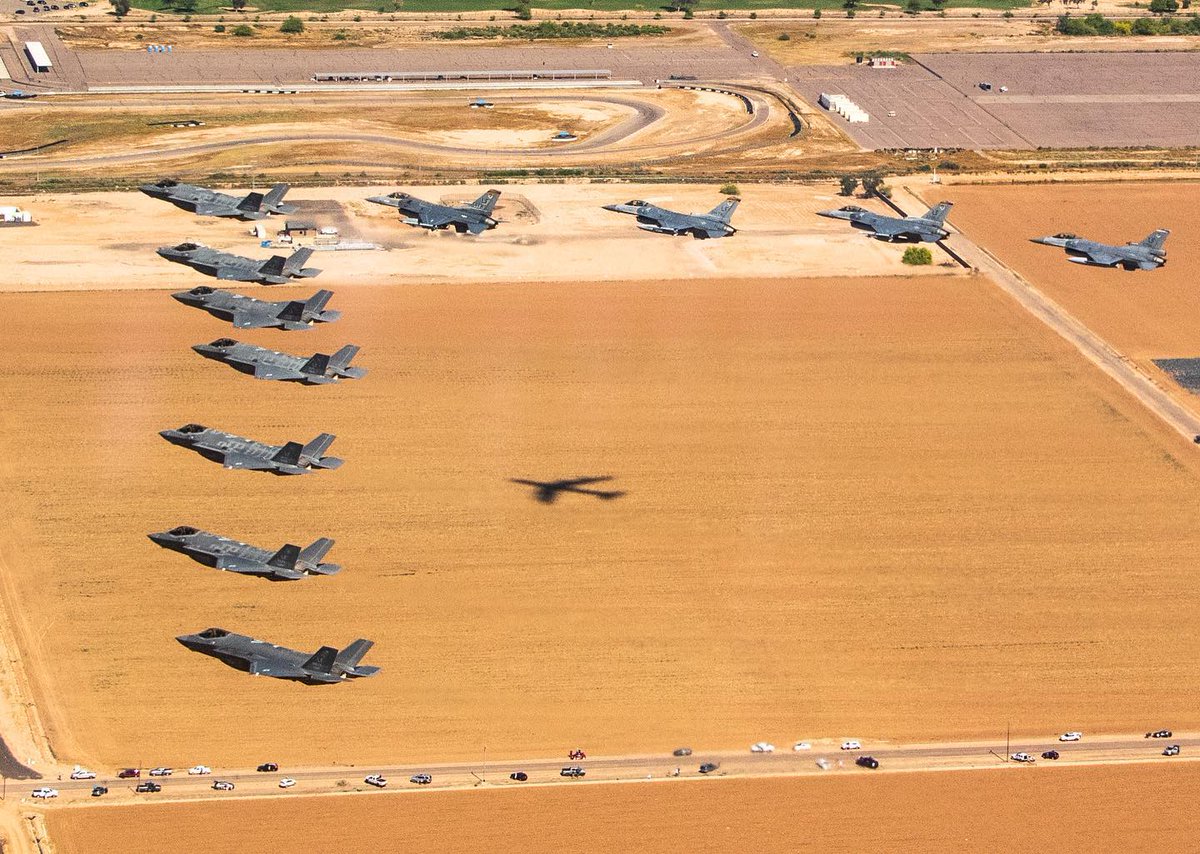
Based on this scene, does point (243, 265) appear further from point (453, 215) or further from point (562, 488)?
point (562, 488)

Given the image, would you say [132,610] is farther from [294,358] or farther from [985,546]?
[985,546]

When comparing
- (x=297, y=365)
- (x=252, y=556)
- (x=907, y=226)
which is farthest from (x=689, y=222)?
(x=252, y=556)

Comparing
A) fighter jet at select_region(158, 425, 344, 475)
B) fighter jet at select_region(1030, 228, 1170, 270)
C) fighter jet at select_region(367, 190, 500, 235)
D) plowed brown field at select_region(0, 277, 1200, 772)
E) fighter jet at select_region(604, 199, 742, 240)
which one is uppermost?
fighter jet at select_region(367, 190, 500, 235)

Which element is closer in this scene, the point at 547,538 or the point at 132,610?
the point at 132,610

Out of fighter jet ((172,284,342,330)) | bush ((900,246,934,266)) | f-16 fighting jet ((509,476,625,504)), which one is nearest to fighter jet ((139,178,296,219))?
fighter jet ((172,284,342,330))

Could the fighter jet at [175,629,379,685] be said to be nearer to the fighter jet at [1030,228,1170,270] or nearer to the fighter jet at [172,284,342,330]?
the fighter jet at [172,284,342,330]

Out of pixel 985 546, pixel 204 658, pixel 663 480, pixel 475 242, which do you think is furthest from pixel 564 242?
pixel 204 658

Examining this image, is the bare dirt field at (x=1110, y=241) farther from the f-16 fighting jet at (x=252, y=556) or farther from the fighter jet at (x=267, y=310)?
the f-16 fighting jet at (x=252, y=556)
